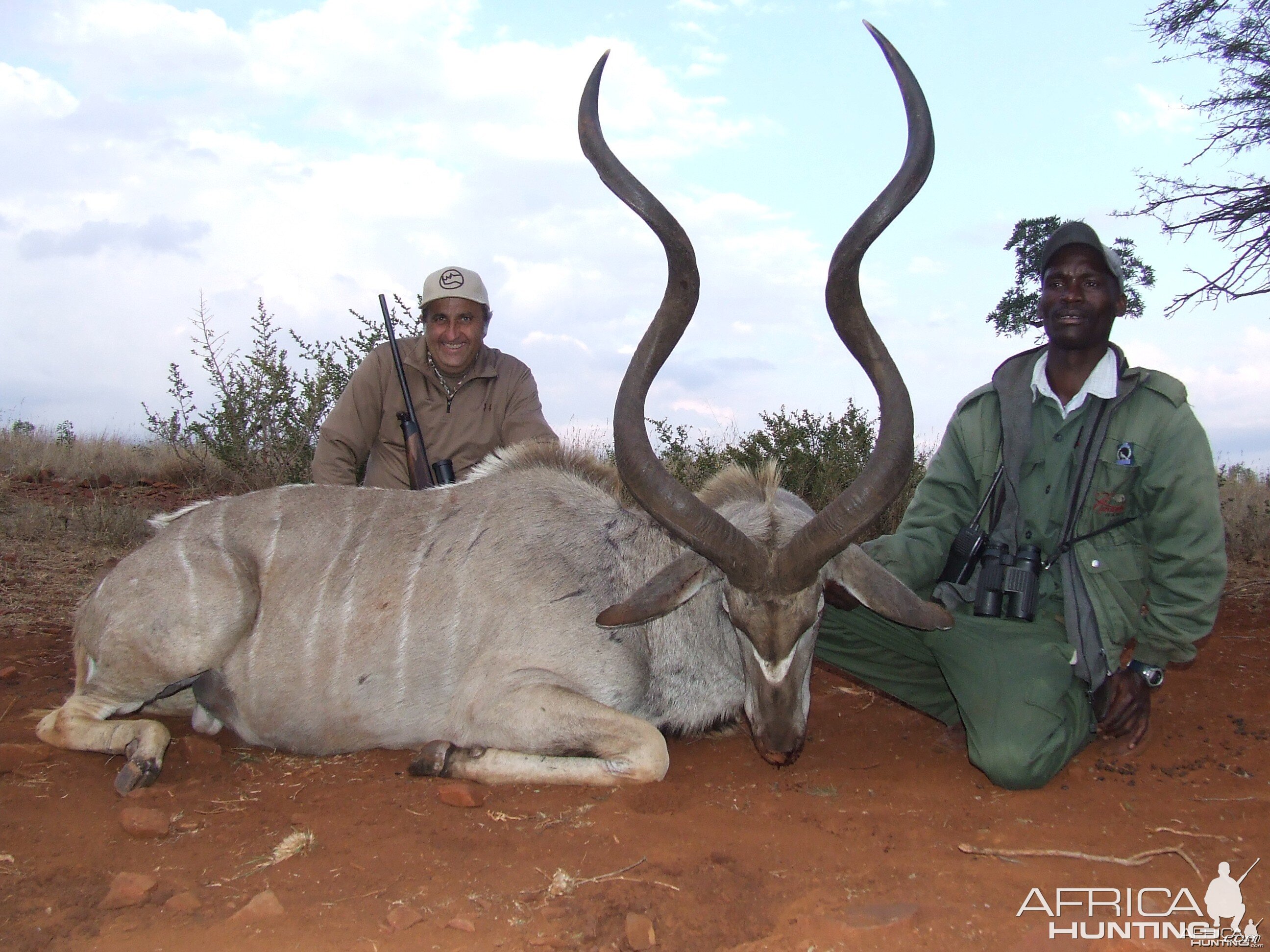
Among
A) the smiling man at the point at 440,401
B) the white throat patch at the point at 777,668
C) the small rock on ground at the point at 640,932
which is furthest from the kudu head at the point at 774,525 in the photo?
the smiling man at the point at 440,401

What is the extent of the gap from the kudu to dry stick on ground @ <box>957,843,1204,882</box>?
2.54 ft

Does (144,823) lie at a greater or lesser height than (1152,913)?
lesser

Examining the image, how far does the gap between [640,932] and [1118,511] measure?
8.83 ft

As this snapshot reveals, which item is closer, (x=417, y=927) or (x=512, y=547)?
(x=417, y=927)

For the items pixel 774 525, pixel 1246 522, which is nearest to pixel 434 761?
pixel 774 525

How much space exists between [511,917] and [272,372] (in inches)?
267

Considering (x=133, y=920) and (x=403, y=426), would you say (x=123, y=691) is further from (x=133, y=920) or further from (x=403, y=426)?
(x=403, y=426)

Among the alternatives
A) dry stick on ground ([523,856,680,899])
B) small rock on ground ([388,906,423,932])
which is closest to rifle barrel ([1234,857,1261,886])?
dry stick on ground ([523,856,680,899])

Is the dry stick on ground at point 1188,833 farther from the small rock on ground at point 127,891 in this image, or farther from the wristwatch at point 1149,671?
the small rock on ground at point 127,891

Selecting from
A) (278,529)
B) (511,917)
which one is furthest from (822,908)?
(278,529)

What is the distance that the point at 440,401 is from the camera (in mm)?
6156

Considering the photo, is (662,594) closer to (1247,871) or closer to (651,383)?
(651,383)

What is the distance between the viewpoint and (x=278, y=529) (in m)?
4.21

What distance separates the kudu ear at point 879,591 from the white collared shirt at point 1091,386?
3.82 feet
